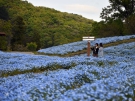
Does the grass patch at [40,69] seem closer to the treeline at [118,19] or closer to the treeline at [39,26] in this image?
the treeline at [118,19]

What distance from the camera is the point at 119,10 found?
58.4 meters

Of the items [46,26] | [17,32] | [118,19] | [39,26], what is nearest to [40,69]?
[118,19]

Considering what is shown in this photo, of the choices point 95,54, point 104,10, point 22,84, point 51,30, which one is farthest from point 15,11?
point 22,84

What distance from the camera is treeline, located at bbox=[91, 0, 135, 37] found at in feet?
168

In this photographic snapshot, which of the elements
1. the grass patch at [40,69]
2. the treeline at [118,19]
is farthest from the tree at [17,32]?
the grass patch at [40,69]

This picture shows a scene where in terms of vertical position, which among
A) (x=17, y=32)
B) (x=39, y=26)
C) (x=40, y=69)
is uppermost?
(x=39, y=26)

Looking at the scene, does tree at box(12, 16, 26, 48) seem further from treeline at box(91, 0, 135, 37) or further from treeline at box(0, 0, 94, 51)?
treeline at box(91, 0, 135, 37)

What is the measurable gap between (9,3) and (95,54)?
90.3 metres

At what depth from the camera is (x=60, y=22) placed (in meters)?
105

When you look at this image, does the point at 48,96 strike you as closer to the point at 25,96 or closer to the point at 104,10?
the point at 25,96

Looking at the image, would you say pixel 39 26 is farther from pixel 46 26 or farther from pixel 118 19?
pixel 118 19

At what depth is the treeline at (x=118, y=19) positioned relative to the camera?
2018 inches

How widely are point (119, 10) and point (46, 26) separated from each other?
4357 centimetres

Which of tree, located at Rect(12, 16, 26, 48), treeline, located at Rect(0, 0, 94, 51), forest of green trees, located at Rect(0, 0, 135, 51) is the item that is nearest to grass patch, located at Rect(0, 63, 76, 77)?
forest of green trees, located at Rect(0, 0, 135, 51)
